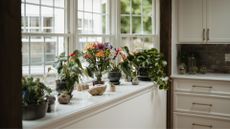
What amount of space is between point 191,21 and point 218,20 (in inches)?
14.4

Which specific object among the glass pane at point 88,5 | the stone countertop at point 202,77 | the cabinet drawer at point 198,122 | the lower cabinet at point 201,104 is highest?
the glass pane at point 88,5

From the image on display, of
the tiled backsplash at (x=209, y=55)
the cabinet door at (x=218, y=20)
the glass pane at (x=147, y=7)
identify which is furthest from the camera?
the tiled backsplash at (x=209, y=55)

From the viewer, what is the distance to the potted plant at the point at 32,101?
1808mm

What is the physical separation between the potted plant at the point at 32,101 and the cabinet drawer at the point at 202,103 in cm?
262

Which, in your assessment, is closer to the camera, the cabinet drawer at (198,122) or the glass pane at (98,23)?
the glass pane at (98,23)

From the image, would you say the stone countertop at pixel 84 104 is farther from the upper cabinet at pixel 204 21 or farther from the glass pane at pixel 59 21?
the upper cabinet at pixel 204 21

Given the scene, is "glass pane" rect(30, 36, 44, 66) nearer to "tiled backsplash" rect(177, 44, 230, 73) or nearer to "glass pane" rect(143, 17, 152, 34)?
"glass pane" rect(143, 17, 152, 34)

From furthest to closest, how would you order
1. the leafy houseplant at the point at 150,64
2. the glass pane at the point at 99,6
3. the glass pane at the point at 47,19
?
the leafy houseplant at the point at 150,64 < the glass pane at the point at 99,6 < the glass pane at the point at 47,19

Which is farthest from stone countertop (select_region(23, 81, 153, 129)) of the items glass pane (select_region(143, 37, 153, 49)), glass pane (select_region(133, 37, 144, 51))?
glass pane (select_region(143, 37, 153, 49))

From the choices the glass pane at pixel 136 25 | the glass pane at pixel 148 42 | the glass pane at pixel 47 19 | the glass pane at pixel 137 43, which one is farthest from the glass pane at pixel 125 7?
the glass pane at pixel 47 19

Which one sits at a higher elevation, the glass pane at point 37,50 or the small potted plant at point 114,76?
the glass pane at point 37,50

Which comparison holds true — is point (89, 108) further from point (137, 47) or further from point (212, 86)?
point (212, 86)

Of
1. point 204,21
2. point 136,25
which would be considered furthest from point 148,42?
point 204,21

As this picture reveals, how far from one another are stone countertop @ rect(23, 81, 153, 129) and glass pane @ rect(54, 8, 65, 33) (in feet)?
1.98
